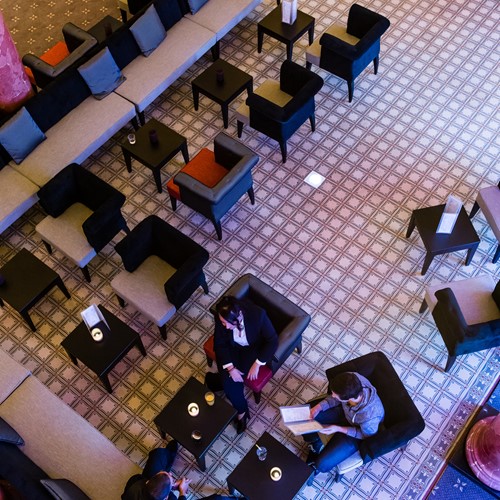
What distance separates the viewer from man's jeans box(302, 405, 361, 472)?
16.0 ft

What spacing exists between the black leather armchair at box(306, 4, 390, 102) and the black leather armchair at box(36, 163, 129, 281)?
9.88 feet

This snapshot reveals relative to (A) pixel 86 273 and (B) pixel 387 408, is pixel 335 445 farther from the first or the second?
(A) pixel 86 273

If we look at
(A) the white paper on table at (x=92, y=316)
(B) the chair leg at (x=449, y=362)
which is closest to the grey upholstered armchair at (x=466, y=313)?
(B) the chair leg at (x=449, y=362)

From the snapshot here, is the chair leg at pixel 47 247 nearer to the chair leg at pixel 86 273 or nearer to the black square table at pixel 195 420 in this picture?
the chair leg at pixel 86 273

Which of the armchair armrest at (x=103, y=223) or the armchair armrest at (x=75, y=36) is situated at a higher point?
the armchair armrest at (x=75, y=36)

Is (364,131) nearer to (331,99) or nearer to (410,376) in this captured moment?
(331,99)

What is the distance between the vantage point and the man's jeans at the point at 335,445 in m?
4.88

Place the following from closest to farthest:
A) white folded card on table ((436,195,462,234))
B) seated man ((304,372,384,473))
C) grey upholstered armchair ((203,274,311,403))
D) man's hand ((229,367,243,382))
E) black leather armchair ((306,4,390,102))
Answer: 1. seated man ((304,372,384,473))
2. man's hand ((229,367,243,382))
3. grey upholstered armchair ((203,274,311,403))
4. white folded card on table ((436,195,462,234))
5. black leather armchair ((306,4,390,102))

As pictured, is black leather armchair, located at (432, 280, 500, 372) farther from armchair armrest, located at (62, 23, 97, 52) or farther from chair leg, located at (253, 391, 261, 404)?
armchair armrest, located at (62, 23, 97, 52)

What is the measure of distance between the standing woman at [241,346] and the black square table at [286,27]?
4.01 metres

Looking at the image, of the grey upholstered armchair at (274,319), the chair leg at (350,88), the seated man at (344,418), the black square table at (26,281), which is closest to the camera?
the seated man at (344,418)

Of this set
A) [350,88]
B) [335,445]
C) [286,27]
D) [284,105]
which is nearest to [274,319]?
[335,445]

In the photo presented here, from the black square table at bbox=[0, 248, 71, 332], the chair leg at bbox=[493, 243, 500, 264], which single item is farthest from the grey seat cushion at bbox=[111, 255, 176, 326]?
the chair leg at bbox=[493, 243, 500, 264]

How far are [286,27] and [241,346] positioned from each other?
4.39 meters
